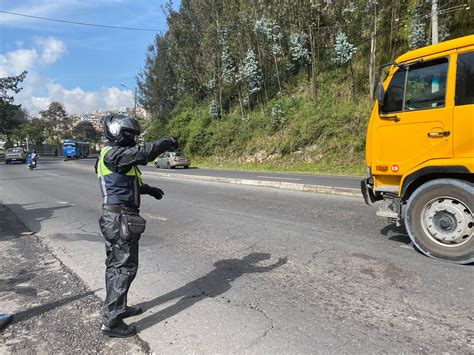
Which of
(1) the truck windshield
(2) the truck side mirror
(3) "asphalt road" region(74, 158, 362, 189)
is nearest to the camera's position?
(1) the truck windshield

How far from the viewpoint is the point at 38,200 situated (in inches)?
Result: 471

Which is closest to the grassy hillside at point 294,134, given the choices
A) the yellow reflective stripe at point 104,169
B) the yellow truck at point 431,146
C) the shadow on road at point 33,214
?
the shadow on road at point 33,214

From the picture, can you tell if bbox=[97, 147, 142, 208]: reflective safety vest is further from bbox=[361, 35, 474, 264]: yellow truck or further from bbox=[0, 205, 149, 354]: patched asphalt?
bbox=[361, 35, 474, 264]: yellow truck

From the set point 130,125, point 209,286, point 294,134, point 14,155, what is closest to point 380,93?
point 209,286

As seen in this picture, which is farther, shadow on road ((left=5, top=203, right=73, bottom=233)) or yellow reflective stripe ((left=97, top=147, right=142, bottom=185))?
shadow on road ((left=5, top=203, right=73, bottom=233))

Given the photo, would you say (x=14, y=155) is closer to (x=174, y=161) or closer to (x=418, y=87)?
(x=174, y=161)

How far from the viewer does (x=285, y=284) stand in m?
4.23

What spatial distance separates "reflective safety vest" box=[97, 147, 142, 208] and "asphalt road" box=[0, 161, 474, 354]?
1.14 m

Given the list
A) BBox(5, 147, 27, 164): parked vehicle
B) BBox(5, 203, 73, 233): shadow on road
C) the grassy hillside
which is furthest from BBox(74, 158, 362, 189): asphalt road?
BBox(5, 147, 27, 164): parked vehicle

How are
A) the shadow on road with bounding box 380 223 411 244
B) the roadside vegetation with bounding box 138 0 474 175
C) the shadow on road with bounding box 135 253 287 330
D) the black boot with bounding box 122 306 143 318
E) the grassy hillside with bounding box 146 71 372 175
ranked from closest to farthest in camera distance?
the black boot with bounding box 122 306 143 318 → the shadow on road with bounding box 135 253 287 330 → the shadow on road with bounding box 380 223 411 244 → the roadside vegetation with bounding box 138 0 474 175 → the grassy hillside with bounding box 146 71 372 175

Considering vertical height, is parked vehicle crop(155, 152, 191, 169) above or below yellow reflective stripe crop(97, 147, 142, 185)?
below

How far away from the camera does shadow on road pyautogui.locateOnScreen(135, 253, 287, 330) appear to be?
3635 mm

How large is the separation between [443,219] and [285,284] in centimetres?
228

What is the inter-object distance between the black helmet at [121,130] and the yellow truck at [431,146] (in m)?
3.56
